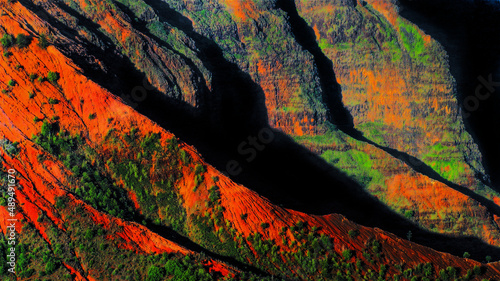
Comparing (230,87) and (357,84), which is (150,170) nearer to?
(230,87)

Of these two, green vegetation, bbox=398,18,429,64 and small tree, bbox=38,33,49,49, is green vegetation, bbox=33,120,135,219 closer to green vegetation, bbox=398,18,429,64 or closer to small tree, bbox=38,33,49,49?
small tree, bbox=38,33,49,49

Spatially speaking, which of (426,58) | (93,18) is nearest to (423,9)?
(426,58)

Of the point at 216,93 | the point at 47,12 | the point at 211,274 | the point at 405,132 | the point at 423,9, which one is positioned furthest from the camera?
the point at 423,9

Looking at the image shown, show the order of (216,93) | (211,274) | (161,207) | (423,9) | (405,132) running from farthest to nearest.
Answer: (423,9) < (405,132) < (216,93) < (161,207) < (211,274)

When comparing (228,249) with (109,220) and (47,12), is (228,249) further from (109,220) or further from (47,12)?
(47,12)

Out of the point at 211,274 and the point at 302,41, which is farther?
the point at 302,41

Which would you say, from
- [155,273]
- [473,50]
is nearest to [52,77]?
[155,273]

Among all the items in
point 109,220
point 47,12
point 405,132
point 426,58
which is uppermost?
point 426,58

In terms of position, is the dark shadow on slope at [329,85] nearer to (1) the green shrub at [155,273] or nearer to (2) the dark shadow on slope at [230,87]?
(2) the dark shadow on slope at [230,87]
